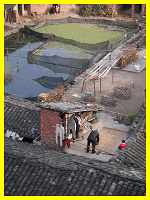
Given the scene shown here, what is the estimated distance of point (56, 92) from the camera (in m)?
20.6

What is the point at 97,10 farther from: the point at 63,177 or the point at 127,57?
the point at 63,177

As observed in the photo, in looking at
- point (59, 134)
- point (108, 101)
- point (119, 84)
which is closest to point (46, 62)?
point (119, 84)

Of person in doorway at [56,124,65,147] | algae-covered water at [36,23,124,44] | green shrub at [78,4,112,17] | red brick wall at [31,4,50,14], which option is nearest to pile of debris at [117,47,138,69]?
algae-covered water at [36,23,124,44]

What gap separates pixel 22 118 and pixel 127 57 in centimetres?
963

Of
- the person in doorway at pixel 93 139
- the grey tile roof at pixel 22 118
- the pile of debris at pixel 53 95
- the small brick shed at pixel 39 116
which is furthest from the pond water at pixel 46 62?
the person in doorway at pixel 93 139

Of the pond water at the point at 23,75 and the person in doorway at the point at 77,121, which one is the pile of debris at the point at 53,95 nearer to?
the pond water at the point at 23,75

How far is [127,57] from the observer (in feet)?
79.8

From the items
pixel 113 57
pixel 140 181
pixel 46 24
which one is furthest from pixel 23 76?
pixel 140 181

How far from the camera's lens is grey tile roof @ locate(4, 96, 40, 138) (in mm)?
15657

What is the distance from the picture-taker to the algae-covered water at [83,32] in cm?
2940

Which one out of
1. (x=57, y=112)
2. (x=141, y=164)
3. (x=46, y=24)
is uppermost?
(x=46, y=24)

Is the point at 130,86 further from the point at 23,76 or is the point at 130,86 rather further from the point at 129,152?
the point at 129,152

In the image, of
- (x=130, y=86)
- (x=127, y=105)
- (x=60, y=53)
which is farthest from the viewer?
(x=60, y=53)

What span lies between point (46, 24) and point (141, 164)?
67.6 ft
